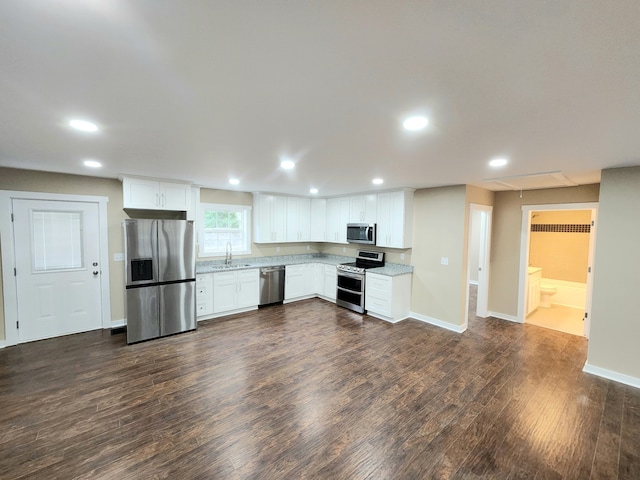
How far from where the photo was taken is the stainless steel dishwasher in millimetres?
5707

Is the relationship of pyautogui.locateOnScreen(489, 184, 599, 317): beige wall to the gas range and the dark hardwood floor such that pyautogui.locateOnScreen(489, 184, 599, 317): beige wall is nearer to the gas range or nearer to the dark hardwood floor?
the dark hardwood floor

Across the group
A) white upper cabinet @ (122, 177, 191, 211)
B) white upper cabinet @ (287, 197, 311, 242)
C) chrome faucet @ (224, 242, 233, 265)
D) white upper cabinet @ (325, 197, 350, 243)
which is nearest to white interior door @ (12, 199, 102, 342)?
white upper cabinet @ (122, 177, 191, 211)

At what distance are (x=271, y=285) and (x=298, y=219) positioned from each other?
1723 millimetres

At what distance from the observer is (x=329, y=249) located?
7297 millimetres

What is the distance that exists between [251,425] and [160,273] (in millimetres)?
2814

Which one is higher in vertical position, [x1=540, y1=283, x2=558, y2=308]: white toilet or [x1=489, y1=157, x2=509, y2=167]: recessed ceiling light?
[x1=489, y1=157, x2=509, y2=167]: recessed ceiling light

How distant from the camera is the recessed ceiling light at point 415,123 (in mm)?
1867

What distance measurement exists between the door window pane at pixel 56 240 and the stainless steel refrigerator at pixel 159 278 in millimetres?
1055

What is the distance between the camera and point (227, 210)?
579 centimetres

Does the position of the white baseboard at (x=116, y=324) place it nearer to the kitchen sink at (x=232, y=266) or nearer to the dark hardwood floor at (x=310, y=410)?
the dark hardwood floor at (x=310, y=410)

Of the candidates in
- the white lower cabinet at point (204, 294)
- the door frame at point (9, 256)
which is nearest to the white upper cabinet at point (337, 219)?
the white lower cabinet at point (204, 294)

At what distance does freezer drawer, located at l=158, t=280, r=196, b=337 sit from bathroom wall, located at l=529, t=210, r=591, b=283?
738cm

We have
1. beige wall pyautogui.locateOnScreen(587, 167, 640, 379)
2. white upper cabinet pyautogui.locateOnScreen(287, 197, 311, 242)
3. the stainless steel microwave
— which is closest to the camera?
beige wall pyautogui.locateOnScreen(587, 167, 640, 379)

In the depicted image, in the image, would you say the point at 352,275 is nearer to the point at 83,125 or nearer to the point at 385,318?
the point at 385,318
